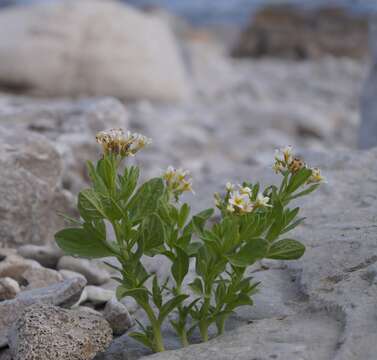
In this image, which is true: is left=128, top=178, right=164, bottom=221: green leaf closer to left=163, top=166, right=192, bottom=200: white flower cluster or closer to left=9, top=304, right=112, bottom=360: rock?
left=163, top=166, right=192, bottom=200: white flower cluster

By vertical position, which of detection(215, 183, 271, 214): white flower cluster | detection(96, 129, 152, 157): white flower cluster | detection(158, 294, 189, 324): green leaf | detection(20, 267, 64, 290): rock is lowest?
detection(20, 267, 64, 290): rock

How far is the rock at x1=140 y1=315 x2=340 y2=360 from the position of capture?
168 centimetres

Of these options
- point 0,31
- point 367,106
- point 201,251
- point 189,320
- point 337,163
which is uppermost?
point 0,31

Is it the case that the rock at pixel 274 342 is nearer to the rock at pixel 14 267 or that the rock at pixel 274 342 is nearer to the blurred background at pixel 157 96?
the rock at pixel 14 267

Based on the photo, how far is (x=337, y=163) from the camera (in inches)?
123

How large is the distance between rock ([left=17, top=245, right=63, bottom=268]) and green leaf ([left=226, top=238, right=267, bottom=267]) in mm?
1094

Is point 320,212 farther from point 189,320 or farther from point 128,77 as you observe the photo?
point 128,77

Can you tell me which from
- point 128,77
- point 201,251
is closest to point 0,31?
point 128,77

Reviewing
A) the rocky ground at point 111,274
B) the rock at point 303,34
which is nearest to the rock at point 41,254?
the rocky ground at point 111,274

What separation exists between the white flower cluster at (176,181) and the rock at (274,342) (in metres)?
0.42

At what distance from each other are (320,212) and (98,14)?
18.0 feet

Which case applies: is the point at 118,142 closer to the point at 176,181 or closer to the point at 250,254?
the point at 176,181

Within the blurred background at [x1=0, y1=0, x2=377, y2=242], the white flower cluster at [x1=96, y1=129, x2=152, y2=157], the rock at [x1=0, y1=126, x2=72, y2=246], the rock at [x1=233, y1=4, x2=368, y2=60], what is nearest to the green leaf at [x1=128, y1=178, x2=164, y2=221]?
the white flower cluster at [x1=96, y1=129, x2=152, y2=157]

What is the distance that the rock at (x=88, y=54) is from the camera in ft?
23.0
